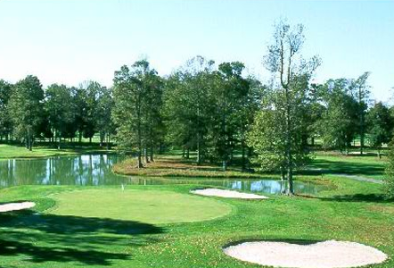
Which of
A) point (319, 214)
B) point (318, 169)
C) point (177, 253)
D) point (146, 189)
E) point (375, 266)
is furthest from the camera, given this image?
point (318, 169)

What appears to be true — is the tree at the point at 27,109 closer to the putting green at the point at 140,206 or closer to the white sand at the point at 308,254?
the putting green at the point at 140,206

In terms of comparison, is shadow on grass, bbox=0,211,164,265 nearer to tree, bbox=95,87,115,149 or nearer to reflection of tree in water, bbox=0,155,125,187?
reflection of tree in water, bbox=0,155,125,187

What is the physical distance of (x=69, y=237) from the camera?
76.0ft

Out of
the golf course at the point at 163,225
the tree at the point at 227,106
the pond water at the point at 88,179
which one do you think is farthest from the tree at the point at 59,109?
the golf course at the point at 163,225

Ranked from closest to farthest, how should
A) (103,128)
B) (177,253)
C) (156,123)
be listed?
(177,253), (156,123), (103,128)

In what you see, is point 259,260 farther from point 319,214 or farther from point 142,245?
point 319,214

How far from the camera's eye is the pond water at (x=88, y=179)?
53.3m

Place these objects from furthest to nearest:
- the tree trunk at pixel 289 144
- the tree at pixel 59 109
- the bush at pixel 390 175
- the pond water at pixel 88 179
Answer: the tree at pixel 59 109 < the pond water at pixel 88 179 < the tree trunk at pixel 289 144 < the bush at pixel 390 175

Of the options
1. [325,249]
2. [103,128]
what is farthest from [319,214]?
[103,128]

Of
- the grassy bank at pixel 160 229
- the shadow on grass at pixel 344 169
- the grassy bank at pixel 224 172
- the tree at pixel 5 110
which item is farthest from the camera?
the tree at pixel 5 110

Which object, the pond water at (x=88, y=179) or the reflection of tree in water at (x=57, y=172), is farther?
the reflection of tree in water at (x=57, y=172)

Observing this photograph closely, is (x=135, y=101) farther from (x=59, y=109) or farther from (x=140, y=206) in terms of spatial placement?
(x=59, y=109)

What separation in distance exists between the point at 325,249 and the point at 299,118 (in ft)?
75.5

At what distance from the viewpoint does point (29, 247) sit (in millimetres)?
20953
